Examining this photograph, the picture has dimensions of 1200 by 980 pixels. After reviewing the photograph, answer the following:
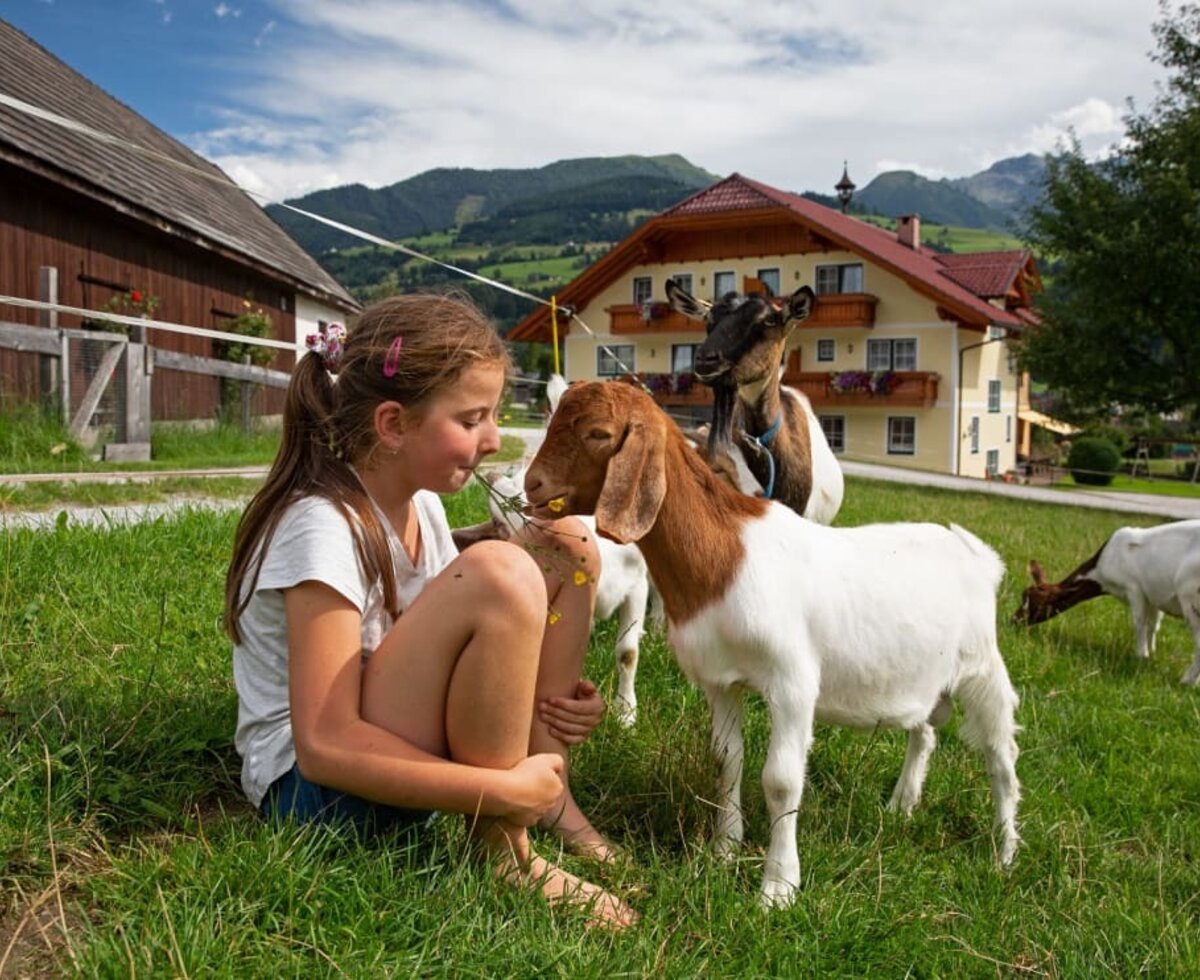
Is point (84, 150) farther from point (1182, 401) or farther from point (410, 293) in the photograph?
point (1182, 401)

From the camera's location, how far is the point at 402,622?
2.06m

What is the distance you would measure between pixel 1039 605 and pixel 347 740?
5100 mm

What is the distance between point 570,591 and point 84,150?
12.9 meters

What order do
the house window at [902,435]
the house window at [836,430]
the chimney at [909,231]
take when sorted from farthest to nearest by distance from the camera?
the chimney at [909,231]
the house window at [836,430]
the house window at [902,435]

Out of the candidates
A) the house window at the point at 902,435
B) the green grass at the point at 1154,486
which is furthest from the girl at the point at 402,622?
the house window at the point at 902,435

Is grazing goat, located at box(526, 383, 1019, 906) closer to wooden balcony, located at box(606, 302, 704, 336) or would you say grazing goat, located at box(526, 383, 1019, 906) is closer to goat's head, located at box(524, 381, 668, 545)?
goat's head, located at box(524, 381, 668, 545)

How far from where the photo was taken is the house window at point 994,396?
35.5 meters

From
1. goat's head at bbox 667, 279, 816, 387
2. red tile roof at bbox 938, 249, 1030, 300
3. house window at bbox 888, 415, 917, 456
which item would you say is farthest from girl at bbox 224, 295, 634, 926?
red tile roof at bbox 938, 249, 1030, 300

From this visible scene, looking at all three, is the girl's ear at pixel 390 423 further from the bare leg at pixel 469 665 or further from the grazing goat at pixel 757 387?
the grazing goat at pixel 757 387

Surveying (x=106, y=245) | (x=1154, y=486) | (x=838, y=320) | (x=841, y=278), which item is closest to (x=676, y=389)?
(x=838, y=320)

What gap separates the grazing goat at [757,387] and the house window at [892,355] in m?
29.2

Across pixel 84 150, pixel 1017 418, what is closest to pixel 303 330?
pixel 84 150

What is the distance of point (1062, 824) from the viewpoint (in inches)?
119

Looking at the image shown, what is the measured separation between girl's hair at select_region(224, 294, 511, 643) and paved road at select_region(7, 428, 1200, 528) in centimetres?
287
